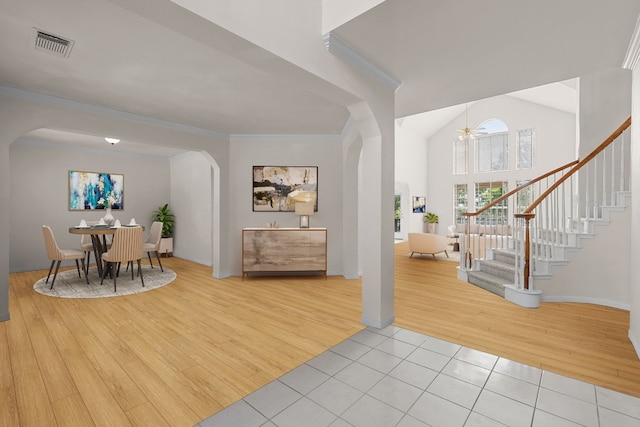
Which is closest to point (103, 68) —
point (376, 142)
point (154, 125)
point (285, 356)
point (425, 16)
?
point (154, 125)

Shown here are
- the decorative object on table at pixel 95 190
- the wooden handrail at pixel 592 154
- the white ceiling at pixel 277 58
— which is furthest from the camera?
the decorative object on table at pixel 95 190

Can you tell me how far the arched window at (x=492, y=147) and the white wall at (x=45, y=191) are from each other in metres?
12.1

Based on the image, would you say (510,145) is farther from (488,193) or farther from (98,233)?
(98,233)

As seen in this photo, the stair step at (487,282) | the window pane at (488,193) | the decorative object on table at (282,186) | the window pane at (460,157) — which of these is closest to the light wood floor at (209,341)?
the stair step at (487,282)

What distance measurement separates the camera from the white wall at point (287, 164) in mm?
5543

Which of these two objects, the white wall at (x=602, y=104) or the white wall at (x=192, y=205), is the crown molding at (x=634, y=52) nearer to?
the white wall at (x=602, y=104)

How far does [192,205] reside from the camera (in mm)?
7113

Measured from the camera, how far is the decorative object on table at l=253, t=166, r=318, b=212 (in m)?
5.58

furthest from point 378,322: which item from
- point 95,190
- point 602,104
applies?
point 95,190

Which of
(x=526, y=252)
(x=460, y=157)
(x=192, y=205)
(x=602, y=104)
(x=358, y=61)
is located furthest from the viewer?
(x=460, y=157)

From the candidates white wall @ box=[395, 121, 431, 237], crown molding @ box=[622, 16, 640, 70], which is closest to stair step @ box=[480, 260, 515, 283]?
crown molding @ box=[622, 16, 640, 70]

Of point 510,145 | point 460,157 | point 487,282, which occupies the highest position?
point 510,145

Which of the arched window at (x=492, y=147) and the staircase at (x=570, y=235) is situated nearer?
the staircase at (x=570, y=235)

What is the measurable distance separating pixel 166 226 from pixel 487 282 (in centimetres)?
732
